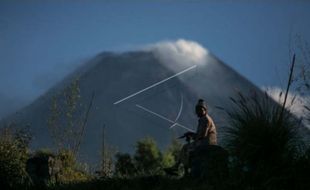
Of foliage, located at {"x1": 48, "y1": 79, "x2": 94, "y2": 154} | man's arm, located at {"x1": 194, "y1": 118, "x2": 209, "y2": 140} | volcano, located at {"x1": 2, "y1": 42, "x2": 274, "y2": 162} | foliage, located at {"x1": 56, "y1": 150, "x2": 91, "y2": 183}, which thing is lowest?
foliage, located at {"x1": 56, "y1": 150, "x2": 91, "y2": 183}

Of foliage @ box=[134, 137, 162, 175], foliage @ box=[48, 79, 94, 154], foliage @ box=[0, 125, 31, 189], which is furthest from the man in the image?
foliage @ box=[134, 137, 162, 175]

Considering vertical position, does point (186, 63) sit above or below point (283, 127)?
above

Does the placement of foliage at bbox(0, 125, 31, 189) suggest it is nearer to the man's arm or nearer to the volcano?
the man's arm

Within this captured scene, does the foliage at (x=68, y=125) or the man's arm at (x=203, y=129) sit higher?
the foliage at (x=68, y=125)

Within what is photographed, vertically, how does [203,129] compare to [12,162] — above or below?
above

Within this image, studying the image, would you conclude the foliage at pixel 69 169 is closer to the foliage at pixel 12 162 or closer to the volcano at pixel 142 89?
the foliage at pixel 12 162

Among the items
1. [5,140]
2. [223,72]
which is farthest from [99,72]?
[5,140]

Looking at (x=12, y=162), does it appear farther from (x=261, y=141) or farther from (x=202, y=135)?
(x=261, y=141)

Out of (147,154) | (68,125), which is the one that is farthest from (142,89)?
(68,125)

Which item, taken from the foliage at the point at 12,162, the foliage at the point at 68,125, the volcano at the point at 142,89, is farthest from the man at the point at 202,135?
the volcano at the point at 142,89

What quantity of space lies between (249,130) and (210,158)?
3.81 ft

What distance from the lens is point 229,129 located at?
416 inches

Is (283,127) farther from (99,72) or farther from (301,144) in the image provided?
(99,72)

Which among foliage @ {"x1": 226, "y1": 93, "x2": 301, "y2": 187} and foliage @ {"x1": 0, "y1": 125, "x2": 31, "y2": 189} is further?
foliage @ {"x1": 0, "y1": 125, "x2": 31, "y2": 189}
